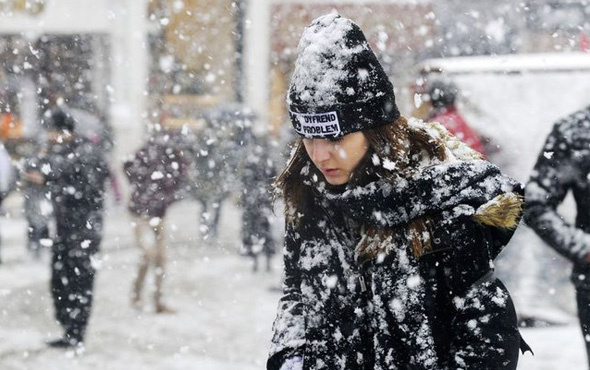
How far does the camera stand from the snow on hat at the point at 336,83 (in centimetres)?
203

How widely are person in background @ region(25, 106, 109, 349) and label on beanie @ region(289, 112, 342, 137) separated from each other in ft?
15.8

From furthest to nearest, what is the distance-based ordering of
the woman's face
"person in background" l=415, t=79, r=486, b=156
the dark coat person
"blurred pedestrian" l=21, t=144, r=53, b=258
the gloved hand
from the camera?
1. "blurred pedestrian" l=21, t=144, r=53, b=258
2. the dark coat person
3. "person in background" l=415, t=79, r=486, b=156
4. the gloved hand
5. the woman's face

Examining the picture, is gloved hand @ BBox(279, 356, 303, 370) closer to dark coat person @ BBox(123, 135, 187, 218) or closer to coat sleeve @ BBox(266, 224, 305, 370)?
coat sleeve @ BBox(266, 224, 305, 370)

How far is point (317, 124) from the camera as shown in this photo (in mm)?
2078

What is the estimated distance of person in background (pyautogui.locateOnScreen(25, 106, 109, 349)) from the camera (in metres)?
6.66

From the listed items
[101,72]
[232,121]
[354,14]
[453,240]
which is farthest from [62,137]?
[101,72]

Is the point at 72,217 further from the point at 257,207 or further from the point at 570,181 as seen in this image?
the point at 570,181

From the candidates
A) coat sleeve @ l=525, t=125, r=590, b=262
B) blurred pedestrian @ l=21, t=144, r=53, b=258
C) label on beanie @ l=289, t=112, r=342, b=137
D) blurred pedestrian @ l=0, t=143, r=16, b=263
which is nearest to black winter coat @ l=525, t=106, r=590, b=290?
coat sleeve @ l=525, t=125, r=590, b=262

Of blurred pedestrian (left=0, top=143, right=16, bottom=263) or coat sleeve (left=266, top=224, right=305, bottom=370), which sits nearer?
coat sleeve (left=266, top=224, right=305, bottom=370)

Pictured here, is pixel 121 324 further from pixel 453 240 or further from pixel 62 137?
pixel 453 240

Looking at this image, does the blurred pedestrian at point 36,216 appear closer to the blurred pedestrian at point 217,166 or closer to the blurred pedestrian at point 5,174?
the blurred pedestrian at point 5,174

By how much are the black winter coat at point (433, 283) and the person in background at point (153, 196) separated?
5250 mm

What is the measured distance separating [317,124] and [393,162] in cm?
20

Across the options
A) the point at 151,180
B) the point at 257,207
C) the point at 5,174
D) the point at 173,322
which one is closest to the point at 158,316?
the point at 173,322
